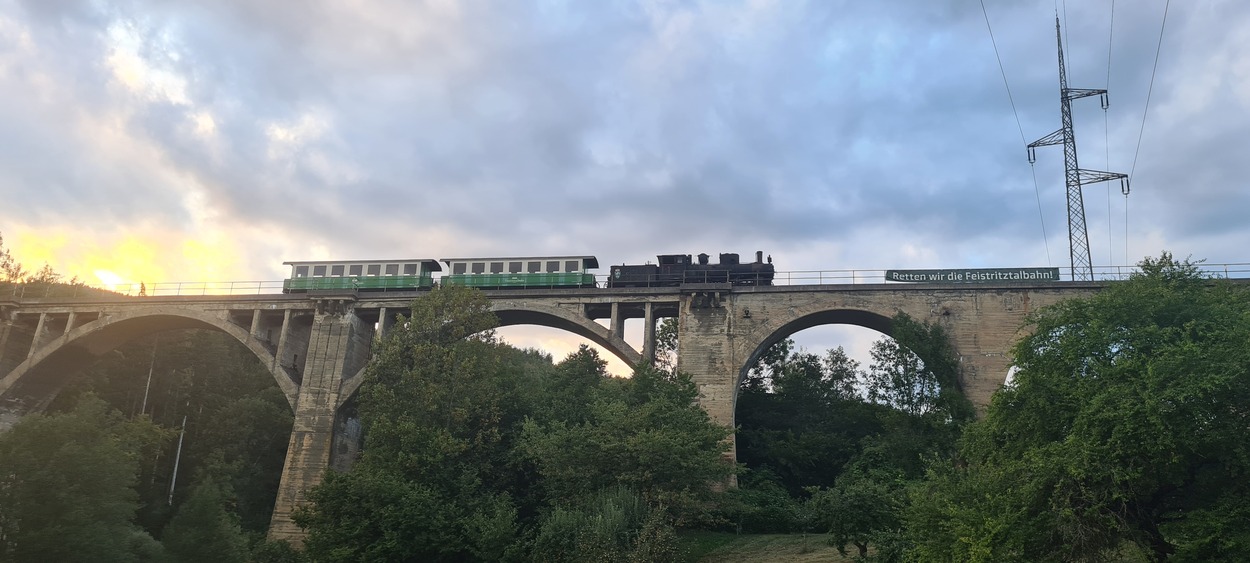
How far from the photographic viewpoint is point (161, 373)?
168ft

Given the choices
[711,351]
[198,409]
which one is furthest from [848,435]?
[198,409]

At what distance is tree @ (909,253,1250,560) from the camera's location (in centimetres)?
1745

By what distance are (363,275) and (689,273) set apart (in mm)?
17544

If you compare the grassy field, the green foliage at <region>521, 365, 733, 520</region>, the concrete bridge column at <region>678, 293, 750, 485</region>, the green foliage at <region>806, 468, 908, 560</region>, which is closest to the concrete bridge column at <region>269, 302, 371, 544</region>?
the green foliage at <region>521, 365, 733, 520</region>

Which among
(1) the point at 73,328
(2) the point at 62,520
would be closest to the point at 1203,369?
(2) the point at 62,520

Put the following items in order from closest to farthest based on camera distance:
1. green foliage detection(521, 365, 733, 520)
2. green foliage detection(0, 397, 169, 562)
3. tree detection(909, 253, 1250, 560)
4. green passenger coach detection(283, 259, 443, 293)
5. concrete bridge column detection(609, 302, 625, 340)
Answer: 1. tree detection(909, 253, 1250, 560)
2. green foliage detection(0, 397, 169, 562)
3. green foliage detection(521, 365, 733, 520)
4. concrete bridge column detection(609, 302, 625, 340)
5. green passenger coach detection(283, 259, 443, 293)

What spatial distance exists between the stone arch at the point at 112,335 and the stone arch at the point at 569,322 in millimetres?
12687

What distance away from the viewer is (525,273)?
41.8m

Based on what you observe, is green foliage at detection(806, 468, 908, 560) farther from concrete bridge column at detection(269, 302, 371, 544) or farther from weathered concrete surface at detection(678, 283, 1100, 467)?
concrete bridge column at detection(269, 302, 371, 544)

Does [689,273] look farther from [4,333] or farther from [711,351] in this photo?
[4,333]

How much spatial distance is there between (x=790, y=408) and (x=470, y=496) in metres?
20.6

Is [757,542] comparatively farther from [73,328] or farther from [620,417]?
[73,328]

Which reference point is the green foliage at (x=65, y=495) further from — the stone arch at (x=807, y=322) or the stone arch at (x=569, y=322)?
the stone arch at (x=807, y=322)

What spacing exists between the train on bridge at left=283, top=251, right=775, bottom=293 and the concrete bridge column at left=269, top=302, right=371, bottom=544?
2467 mm
